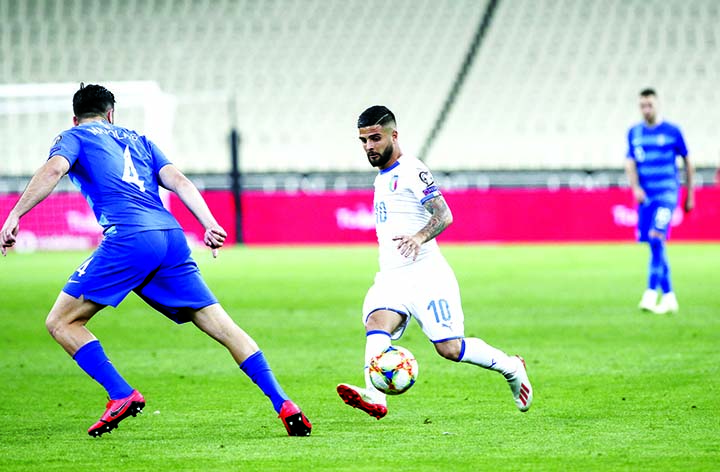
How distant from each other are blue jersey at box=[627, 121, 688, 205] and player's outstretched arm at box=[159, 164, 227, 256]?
24.3ft

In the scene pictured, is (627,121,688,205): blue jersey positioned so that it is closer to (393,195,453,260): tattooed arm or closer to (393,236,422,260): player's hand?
(393,195,453,260): tattooed arm

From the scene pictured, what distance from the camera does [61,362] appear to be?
983 centimetres

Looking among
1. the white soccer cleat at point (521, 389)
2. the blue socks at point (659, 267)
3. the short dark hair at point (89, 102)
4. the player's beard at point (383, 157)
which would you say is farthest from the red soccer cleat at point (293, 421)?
the blue socks at point (659, 267)

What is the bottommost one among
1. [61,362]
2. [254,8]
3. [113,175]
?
[61,362]

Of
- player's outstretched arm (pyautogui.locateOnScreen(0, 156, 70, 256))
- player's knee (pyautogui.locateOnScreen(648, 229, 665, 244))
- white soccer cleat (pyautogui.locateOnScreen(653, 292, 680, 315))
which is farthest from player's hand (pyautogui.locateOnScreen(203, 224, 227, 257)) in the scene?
player's knee (pyautogui.locateOnScreen(648, 229, 665, 244))

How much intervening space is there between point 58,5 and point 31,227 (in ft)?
28.8

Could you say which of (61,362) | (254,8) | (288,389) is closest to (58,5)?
(254,8)

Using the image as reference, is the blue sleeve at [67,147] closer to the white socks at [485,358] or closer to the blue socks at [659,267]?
the white socks at [485,358]

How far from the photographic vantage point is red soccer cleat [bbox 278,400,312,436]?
248 inches

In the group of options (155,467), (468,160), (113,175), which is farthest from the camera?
(468,160)

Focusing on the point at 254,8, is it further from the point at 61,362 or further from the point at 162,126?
the point at 61,362

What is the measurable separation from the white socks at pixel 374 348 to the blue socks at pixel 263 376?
0.50m

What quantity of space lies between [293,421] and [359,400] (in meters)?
0.49

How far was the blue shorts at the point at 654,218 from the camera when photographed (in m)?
12.9
